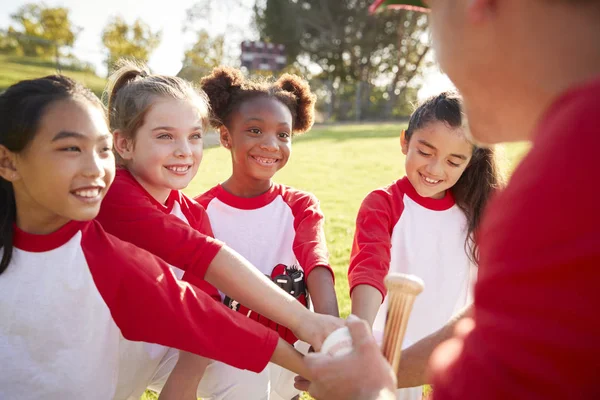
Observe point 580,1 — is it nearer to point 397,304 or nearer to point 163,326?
point 397,304

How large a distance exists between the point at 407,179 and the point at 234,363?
1442mm

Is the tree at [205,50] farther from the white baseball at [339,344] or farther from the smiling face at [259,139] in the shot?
the white baseball at [339,344]

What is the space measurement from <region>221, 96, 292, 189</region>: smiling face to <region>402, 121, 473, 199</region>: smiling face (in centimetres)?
73

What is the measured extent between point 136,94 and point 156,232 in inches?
28.1

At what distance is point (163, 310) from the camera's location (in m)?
1.56

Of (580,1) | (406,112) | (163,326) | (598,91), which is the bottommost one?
(163,326)

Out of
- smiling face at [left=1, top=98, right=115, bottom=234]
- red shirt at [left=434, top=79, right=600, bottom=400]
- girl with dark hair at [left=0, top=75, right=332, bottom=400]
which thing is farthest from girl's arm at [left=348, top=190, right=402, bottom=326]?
red shirt at [left=434, top=79, right=600, bottom=400]

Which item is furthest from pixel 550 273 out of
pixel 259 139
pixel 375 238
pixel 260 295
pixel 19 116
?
pixel 259 139

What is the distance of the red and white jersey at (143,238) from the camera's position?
1.88 m

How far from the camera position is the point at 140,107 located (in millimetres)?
2209

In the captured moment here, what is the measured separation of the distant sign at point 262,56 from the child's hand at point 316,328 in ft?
92.0

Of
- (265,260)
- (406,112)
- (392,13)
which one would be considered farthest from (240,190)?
(392,13)

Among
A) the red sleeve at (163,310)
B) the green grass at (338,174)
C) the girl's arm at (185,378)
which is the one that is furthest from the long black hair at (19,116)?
the green grass at (338,174)

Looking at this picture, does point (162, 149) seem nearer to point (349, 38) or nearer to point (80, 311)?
point (80, 311)
